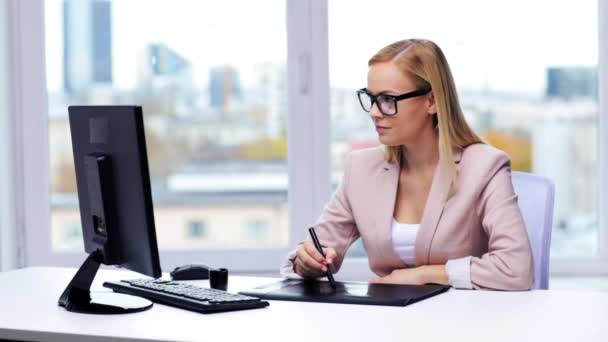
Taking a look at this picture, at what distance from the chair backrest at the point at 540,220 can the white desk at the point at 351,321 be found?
1.17 ft

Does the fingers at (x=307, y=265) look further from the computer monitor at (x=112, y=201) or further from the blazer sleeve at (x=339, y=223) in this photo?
the computer monitor at (x=112, y=201)

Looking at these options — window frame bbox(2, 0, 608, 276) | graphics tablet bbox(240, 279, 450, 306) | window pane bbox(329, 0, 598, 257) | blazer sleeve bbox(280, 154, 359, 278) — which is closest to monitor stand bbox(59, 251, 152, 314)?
graphics tablet bbox(240, 279, 450, 306)

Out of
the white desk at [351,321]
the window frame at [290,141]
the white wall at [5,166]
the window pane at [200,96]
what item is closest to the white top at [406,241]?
the white desk at [351,321]

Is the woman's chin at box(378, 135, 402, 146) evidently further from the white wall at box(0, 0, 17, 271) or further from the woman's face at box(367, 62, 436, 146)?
the white wall at box(0, 0, 17, 271)

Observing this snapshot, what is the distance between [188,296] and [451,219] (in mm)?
812

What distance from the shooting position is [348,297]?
2.10 metres

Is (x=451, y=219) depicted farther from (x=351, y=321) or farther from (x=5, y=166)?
(x=5, y=166)

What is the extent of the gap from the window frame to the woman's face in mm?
1243

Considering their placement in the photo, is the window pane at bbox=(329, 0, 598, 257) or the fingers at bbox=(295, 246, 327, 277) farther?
the window pane at bbox=(329, 0, 598, 257)

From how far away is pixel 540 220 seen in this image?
8.41 ft

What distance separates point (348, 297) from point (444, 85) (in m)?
0.80

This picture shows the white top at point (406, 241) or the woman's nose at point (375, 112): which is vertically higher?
the woman's nose at point (375, 112)

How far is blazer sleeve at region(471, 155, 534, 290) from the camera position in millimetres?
2363

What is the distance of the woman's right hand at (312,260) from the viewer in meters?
2.38
